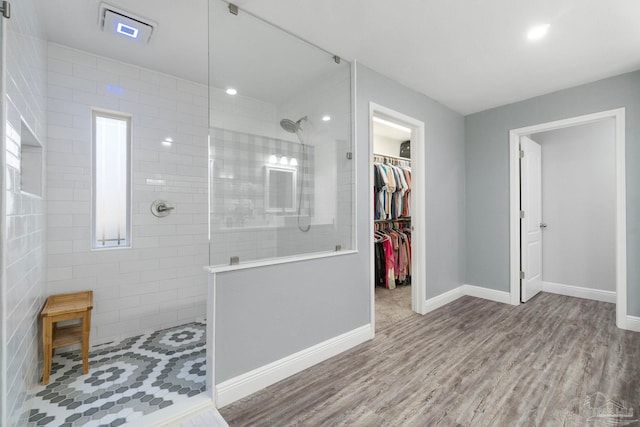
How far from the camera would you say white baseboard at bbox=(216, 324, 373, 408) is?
1749mm

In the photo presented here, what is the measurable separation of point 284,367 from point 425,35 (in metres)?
2.69

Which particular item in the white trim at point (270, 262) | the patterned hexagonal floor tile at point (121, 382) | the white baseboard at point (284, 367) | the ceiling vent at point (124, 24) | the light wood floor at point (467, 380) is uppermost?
the ceiling vent at point (124, 24)

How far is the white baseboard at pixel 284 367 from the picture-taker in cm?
175

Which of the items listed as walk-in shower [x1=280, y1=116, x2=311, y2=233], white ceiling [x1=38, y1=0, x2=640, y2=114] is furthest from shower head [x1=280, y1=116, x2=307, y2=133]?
white ceiling [x1=38, y1=0, x2=640, y2=114]

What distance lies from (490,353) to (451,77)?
8.55ft

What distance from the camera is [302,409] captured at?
1688mm

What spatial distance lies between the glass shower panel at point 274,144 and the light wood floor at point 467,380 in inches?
36.2

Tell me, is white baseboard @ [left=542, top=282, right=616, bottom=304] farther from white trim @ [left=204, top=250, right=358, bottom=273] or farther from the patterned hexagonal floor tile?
the patterned hexagonal floor tile

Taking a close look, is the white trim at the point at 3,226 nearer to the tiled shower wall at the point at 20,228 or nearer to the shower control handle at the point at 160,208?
the tiled shower wall at the point at 20,228

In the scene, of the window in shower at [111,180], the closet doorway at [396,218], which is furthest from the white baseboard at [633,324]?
the window in shower at [111,180]

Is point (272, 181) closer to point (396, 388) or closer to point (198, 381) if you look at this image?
point (198, 381)

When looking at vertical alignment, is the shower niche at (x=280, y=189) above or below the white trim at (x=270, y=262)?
above

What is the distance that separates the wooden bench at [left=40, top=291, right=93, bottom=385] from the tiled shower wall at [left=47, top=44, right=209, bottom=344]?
178 mm

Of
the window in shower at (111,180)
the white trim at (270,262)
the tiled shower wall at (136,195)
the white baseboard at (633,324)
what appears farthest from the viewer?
the white baseboard at (633,324)
